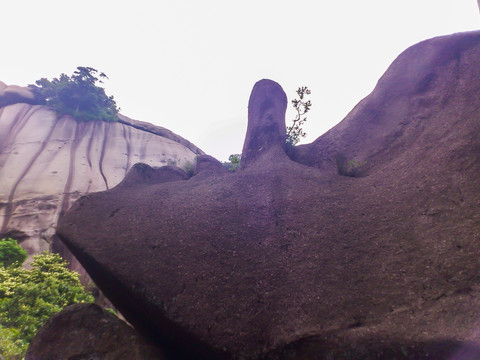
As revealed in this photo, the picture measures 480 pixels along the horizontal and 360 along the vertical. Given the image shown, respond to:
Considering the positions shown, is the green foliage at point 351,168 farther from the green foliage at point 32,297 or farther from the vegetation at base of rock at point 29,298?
the green foliage at point 32,297

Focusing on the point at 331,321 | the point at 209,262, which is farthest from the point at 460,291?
the point at 209,262

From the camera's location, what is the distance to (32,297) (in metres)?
8.02

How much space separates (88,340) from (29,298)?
234 inches

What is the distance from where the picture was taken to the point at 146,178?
29.7 feet

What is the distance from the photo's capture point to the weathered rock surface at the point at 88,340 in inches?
158

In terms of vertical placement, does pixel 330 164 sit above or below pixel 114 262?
above

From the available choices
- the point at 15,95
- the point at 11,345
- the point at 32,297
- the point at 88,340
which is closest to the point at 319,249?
the point at 88,340

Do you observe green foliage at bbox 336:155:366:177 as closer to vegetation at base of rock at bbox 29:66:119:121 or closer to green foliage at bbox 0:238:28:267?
green foliage at bbox 0:238:28:267

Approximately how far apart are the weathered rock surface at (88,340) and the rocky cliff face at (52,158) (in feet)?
31.3

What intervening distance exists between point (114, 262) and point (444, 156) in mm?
7199

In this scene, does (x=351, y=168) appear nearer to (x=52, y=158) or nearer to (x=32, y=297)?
(x=32, y=297)

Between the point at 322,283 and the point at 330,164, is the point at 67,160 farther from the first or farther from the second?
the point at 322,283

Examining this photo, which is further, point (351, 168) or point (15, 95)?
point (15, 95)

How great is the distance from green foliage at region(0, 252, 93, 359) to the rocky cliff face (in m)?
6.66
